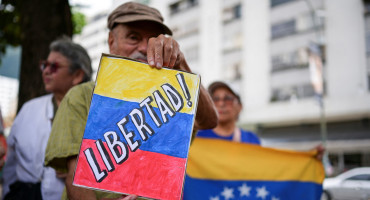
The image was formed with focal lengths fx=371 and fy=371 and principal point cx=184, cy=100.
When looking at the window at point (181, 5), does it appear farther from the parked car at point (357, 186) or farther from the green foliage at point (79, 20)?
the parked car at point (357, 186)

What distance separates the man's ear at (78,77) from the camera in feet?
7.73

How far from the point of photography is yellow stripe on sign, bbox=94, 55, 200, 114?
4.22ft

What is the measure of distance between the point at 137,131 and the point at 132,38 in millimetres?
569

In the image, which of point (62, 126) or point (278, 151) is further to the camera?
point (278, 151)

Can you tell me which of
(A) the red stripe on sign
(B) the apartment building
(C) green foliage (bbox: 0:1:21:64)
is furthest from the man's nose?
(B) the apartment building

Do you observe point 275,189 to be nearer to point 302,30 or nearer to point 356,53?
point 356,53

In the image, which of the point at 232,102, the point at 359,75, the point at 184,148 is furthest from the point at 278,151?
the point at 359,75

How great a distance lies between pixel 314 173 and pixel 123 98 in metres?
2.81

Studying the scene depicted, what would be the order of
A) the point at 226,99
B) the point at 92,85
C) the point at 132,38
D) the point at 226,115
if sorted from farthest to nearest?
the point at 226,99
the point at 226,115
the point at 132,38
the point at 92,85

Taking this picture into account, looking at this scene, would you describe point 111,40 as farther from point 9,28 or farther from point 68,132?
point 9,28

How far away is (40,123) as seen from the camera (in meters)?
2.31

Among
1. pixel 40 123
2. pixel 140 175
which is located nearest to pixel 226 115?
pixel 40 123

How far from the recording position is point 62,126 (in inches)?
55.2

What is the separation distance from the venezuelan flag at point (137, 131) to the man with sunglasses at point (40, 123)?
3.42 feet
